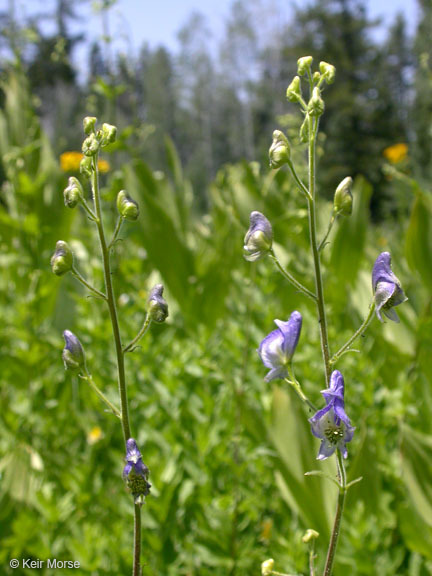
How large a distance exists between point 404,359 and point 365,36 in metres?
27.9

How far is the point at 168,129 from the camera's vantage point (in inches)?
1341

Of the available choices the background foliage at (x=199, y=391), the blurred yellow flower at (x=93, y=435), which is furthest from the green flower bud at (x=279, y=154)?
the blurred yellow flower at (x=93, y=435)

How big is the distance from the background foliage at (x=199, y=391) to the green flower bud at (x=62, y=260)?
2.34 ft

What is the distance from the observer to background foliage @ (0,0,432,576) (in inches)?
50.6

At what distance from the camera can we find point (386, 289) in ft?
2.09

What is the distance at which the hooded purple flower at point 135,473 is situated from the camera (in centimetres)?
63

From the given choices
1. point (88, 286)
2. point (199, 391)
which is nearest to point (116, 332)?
point (88, 286)

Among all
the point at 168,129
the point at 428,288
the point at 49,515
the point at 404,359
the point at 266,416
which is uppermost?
the point at 168,129

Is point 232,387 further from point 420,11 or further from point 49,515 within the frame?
point 420,11

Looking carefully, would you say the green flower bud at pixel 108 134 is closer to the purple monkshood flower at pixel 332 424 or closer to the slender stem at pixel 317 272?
the slender stem at pixel 317 272

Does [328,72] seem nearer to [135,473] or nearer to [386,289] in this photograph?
[386,289]

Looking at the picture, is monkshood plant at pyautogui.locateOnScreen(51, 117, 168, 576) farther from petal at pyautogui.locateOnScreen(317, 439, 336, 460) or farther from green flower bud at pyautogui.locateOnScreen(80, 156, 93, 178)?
petal at pyautogui.locateOnScreen(317, 439, 336, 460)

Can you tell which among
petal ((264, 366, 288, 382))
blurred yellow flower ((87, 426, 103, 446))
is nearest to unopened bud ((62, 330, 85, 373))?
petal ((264, 366, 288, 382))

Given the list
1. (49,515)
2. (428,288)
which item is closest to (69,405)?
(49,515)
